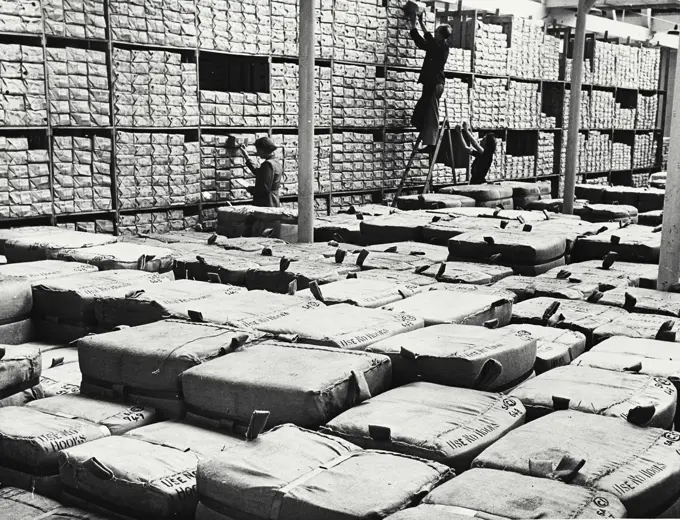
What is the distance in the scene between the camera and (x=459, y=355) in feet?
11.5

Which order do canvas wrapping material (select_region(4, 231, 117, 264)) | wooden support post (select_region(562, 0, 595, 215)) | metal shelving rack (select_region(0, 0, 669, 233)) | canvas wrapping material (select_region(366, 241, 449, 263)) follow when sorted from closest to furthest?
canvas wrapping material (select_region(4, 231, 117, 264)) < canvas wrapping material (select_region(366, 241, 449, 263)) < metal shelving rack (select_region(0, 0, 669, 233)) < wooden support post (select_region(562, 0, 595, 215))

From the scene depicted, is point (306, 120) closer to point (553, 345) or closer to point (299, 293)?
point (299, 293)

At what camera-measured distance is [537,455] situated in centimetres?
273

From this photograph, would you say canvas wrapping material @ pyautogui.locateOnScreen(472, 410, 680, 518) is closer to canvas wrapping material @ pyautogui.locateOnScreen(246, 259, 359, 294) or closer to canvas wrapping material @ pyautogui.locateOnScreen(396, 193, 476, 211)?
canvas wrapping material @ pyautogui.locateOnScreen(246, 259, 359, 294)

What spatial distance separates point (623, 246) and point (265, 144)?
5265 mm

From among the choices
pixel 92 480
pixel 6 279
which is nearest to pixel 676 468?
Answer: pixel 92 480

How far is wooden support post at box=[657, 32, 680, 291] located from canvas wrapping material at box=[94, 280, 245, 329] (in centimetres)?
308

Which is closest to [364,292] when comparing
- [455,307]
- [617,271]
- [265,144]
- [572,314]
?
[455,307]

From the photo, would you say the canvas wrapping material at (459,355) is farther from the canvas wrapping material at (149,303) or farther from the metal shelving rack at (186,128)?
the metal shelving rack at (186,128)

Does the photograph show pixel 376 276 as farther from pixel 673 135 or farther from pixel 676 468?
pixel 676 468

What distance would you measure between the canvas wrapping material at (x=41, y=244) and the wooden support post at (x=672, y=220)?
4.40 meters

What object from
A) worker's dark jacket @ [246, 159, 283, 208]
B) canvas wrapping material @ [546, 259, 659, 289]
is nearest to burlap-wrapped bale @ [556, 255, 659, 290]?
canvas wrapping material @ [546, 259, 659, 289]

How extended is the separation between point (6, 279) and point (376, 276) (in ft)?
8.14

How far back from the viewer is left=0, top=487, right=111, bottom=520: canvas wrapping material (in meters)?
2.94
